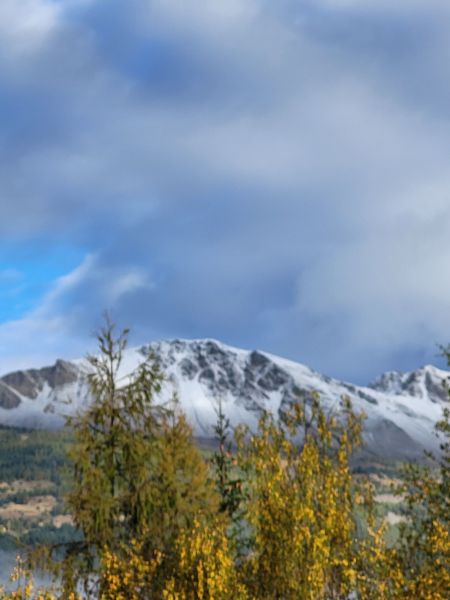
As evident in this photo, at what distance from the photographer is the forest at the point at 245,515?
770 inches

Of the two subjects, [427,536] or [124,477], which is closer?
[427,536]

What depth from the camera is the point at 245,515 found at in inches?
887

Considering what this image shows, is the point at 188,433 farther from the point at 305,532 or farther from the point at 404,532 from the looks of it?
the point at 305,532

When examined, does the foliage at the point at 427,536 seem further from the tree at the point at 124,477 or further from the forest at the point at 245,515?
the tree at the point at 124,477

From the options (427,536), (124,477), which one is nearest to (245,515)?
(427,536)

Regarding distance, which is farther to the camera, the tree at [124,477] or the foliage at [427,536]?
the tree at [124,477]

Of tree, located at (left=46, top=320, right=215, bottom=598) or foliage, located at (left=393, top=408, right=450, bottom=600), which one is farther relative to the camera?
tree, located at (left=46, top=320, right=215, bottom=598)

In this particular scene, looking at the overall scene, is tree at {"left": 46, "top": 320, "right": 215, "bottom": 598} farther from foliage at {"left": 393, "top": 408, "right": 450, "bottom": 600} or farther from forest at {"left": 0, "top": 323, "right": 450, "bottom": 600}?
foliage at {"left": 393, "top": 408, "right": 450, "bottom": 600}

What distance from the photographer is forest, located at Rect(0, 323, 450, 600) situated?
64.2ft

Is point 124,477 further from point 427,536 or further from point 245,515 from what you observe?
point 427,536

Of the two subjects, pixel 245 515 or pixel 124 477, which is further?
pixel 124 477

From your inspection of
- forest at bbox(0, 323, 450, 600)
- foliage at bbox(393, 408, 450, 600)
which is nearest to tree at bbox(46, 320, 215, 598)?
forest at bbox(0, 323, 450, 600)

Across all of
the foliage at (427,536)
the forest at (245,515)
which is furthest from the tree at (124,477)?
the foliage at (427,536)

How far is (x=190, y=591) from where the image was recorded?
802 inches
